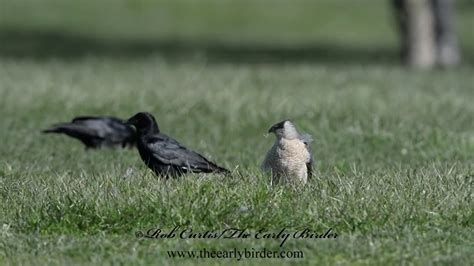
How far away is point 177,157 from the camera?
10.7 m

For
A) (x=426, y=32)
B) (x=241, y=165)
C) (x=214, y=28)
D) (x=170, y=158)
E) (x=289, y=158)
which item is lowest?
(x=214, y=28)

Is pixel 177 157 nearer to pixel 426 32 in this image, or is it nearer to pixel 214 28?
pixel 426 32

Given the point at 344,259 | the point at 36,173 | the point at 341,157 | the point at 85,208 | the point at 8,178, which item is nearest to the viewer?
the point at 344,259

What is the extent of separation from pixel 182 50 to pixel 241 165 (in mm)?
24916

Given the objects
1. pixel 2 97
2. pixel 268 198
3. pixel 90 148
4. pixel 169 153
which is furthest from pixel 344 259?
pixel 2 97

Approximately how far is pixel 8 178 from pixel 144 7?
112 ft

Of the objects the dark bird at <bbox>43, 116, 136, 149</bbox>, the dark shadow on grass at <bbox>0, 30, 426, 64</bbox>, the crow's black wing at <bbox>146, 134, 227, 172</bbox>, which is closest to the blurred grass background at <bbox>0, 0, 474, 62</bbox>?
the dark shadow on grass at <bbox>0, 30, 426, 64</bbox>

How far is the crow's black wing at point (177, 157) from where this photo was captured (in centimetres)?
1066

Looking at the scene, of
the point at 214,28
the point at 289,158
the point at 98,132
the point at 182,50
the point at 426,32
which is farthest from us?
the point at 214,28

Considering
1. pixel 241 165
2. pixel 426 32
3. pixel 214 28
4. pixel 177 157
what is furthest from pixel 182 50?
pixel 177 157

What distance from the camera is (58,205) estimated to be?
858cm

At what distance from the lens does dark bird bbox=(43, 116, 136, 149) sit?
14352 mm

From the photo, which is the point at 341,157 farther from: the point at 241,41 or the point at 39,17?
the point at 39,17

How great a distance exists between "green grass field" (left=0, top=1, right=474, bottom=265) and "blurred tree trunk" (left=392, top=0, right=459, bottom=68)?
3.17 ft
